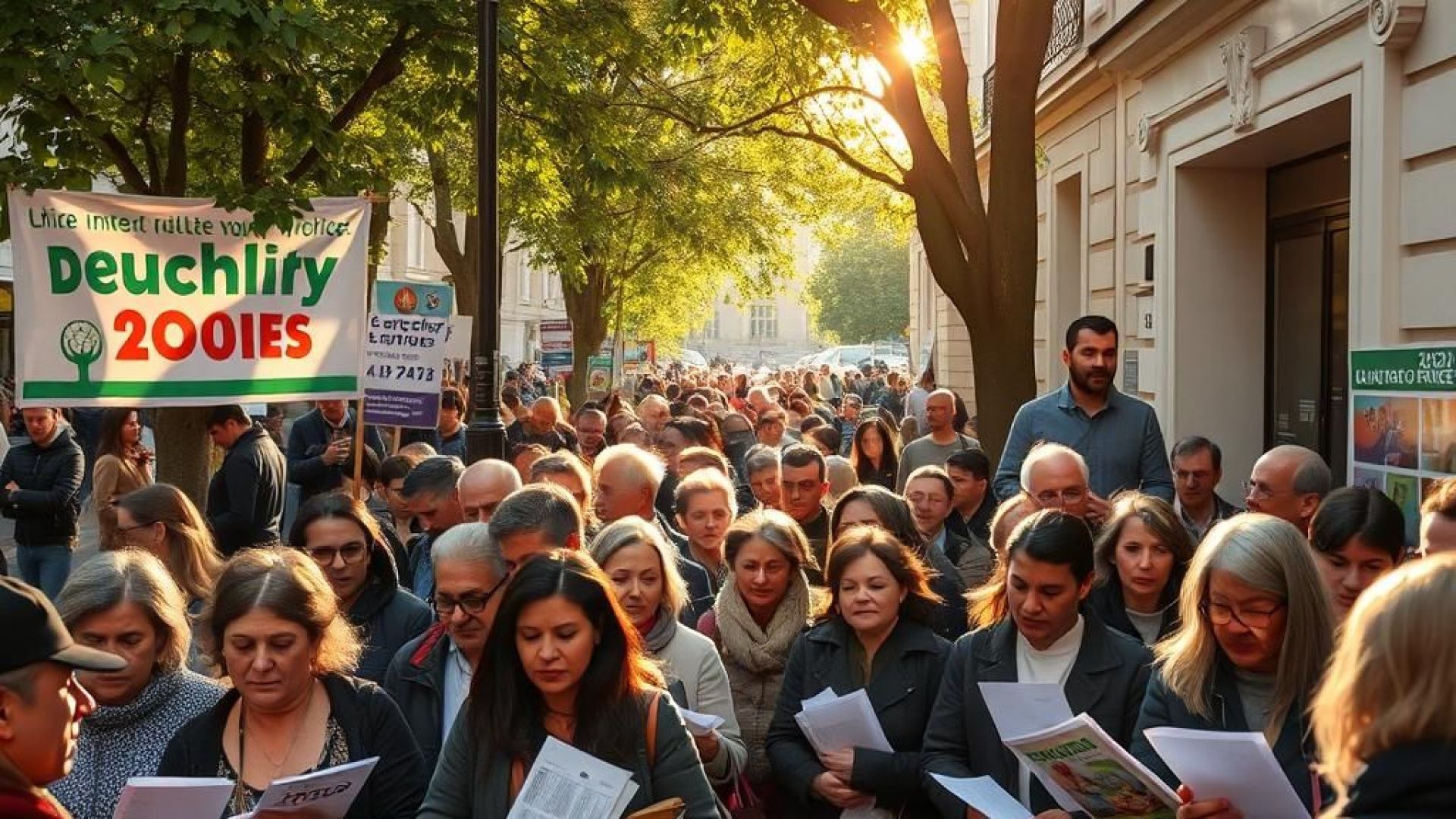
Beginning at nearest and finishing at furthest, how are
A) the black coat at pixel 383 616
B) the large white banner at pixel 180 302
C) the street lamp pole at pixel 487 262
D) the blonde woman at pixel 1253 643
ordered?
1. the blonde woman at pixel 1253 643
2. the black coat at pixel 383 616
3. the large white banner at pixel 180 302
4. the street lamp pole at pixel 487 262

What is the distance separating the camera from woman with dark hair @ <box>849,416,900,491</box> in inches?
486

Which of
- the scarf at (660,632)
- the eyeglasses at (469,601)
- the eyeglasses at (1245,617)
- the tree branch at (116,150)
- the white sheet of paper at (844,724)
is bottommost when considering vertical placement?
the white sheet of paper at (844,724)

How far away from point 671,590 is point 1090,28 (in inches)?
479

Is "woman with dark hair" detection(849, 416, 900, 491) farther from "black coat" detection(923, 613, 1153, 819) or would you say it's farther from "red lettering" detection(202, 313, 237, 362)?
"black coat" detection(923, 613, 1153, 819)

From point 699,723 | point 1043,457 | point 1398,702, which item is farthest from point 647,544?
point 1398,702

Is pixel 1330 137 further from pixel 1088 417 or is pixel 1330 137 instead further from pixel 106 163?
pixel 106 163

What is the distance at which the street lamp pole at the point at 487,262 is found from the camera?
1065 cm

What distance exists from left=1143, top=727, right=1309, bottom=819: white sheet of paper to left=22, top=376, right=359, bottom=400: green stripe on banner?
6.73 m

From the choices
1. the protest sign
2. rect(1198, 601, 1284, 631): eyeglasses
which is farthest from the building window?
rect(1198, 601, 1284, 631): eyeglasses

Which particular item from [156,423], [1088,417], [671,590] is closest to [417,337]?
[156,423]

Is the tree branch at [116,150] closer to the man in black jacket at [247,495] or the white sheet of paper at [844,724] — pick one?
the man in black jacket at [247,495]

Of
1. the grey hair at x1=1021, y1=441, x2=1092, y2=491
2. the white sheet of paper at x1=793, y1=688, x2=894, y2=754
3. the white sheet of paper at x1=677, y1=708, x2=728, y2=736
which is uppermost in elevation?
the grey hair at x1=1021, y1=441, x2=1092, y2=491

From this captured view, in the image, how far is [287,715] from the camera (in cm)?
435

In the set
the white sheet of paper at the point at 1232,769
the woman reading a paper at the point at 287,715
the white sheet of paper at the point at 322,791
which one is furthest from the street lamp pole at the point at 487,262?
the white sheet of paper at the point at 1232,769
